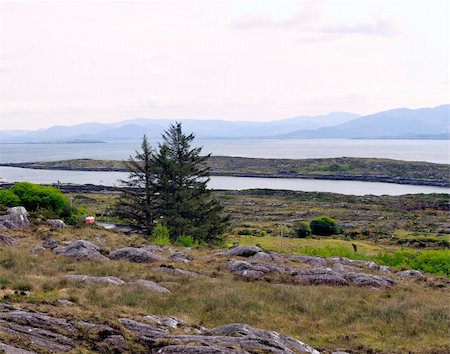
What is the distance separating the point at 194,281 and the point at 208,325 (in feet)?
18.5

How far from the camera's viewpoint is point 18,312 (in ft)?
36.8

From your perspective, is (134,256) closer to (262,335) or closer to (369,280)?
(369,280)

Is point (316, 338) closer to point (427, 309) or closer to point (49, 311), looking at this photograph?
point (427, 309)

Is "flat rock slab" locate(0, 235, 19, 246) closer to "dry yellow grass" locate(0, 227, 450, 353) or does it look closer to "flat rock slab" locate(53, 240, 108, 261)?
"flat rock slab" locate(53, 240, 108, 261)

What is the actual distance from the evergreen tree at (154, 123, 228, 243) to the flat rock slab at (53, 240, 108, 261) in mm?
17325

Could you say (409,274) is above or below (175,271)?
below

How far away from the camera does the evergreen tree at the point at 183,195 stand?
43.9 meters

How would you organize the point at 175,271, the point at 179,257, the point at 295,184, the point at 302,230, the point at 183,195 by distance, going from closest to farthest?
the point at 175,271, the point at 179,257, the point at 183,195, the point at 302,230, the point at 295,184

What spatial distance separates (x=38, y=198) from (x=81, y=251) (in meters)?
17.7

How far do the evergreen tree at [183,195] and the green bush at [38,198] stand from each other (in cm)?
965

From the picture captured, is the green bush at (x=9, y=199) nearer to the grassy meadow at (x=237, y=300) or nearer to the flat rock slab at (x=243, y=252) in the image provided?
the grassy meadow at (x=237, y=300)

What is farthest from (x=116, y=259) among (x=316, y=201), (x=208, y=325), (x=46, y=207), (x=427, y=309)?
(x=316, y=201)

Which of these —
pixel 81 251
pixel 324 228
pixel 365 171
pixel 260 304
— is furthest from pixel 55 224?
pixel 365 171

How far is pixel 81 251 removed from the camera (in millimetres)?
24969
